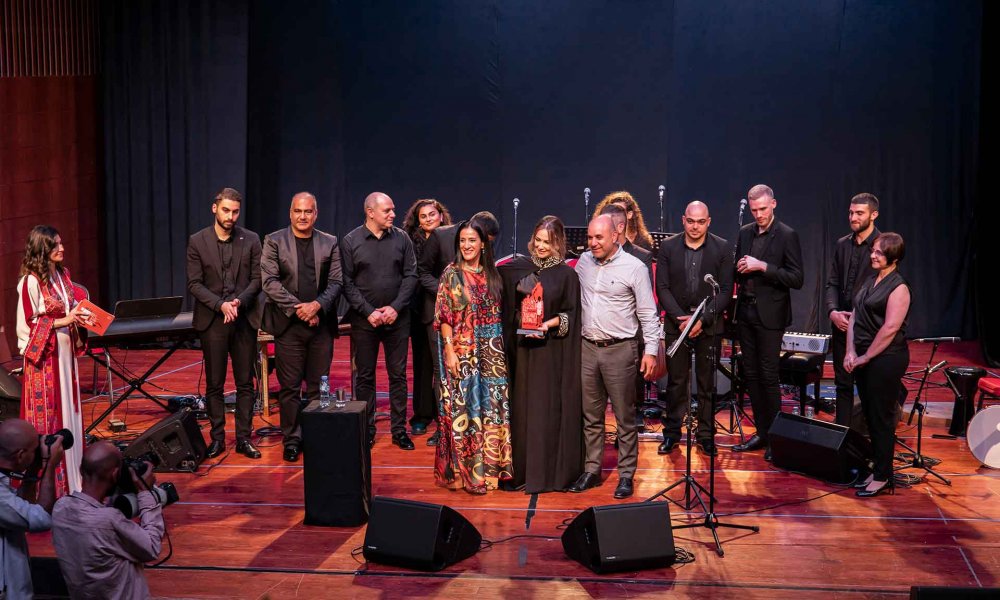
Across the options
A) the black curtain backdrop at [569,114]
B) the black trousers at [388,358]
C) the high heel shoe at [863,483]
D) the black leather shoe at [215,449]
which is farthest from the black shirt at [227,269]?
the black curtain backdrop at [569,114]

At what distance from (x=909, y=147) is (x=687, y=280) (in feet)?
18.0

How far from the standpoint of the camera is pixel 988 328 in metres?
10.7

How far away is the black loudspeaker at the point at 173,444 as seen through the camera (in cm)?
679

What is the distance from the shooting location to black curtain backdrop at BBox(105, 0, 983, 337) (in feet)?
36.4

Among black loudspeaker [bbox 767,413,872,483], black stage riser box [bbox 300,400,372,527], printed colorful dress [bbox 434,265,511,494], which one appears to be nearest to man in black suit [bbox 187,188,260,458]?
black stage riser box [bbox 300,400,372,527]

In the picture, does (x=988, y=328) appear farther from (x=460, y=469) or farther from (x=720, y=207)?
(x=460, y=469)

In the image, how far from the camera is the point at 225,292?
22.7ft

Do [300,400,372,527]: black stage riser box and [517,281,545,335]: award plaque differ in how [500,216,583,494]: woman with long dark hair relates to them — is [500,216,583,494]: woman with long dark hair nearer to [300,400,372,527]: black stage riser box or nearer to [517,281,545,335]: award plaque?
[517,281,545,335]: award plaque

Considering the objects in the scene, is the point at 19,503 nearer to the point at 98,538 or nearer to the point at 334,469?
the point at 98,538

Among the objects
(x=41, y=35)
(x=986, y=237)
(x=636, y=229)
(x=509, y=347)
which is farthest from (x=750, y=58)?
(x=41, y=35)

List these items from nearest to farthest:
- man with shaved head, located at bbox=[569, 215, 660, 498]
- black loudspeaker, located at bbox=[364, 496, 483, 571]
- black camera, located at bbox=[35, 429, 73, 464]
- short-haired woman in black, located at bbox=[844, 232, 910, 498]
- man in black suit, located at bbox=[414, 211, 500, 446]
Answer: black camera, located at bbox=[35, 429, 73, 464], black loudspeaker, located at bbox=[364, 496, 483, 571], short-haired woman in black, located at bbox=[844, 232, 910, 498], man with shaved head, located at bbox=[569, 215, 660, 498], man in black suit, located at bbox=[414, 211, 500, 446]

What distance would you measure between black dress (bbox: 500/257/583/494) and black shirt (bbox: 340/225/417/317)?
3.73 ft

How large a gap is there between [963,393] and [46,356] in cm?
629

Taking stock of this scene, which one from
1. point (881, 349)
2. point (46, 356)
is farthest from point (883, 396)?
point (46, 356)
